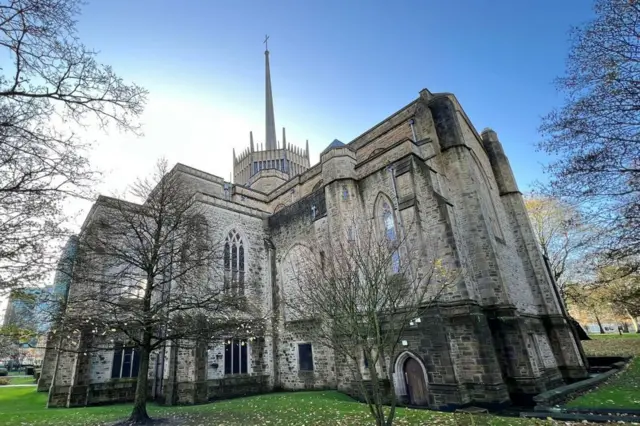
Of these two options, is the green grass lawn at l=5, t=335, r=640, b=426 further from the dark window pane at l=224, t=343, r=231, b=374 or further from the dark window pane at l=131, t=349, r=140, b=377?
the dark window pane at l=224, t=343, r=231, b=374

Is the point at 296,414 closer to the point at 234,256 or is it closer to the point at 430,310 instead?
the point at 430,310

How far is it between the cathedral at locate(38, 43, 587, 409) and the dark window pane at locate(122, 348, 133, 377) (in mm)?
90

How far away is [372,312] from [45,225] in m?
7.17

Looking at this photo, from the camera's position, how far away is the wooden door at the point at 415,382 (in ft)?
40.6

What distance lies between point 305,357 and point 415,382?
631 cm

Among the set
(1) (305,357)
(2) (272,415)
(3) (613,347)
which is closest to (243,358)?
(1) (305,357)

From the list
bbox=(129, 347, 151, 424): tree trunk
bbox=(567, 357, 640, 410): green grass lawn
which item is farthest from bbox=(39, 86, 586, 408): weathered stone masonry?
bbox=(129, 347, 151, 424): tree trunk

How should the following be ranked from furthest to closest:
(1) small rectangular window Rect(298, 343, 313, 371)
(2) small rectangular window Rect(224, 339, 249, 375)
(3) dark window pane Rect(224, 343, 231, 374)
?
1. (1) small rectangular window Rect(298, 343, 313, 371)
2. (2) small rectangular window Rect(224, 339, 249, 375)
3. (3) dark window pane Rect(224, 343, 231, 374)

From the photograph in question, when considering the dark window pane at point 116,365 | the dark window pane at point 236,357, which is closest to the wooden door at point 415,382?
the dark window pane at point 236,357

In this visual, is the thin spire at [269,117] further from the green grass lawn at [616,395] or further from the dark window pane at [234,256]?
the green grass lawn at [616,395]

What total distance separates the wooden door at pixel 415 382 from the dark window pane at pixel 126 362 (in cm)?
1348

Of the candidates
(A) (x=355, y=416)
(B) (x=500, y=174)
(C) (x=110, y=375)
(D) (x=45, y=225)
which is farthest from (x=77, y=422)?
(B) (x=500, y=174)

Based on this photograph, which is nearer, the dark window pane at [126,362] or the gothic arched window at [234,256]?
the dark window pane at [126,362]

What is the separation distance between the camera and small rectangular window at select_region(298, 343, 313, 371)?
16531mm
